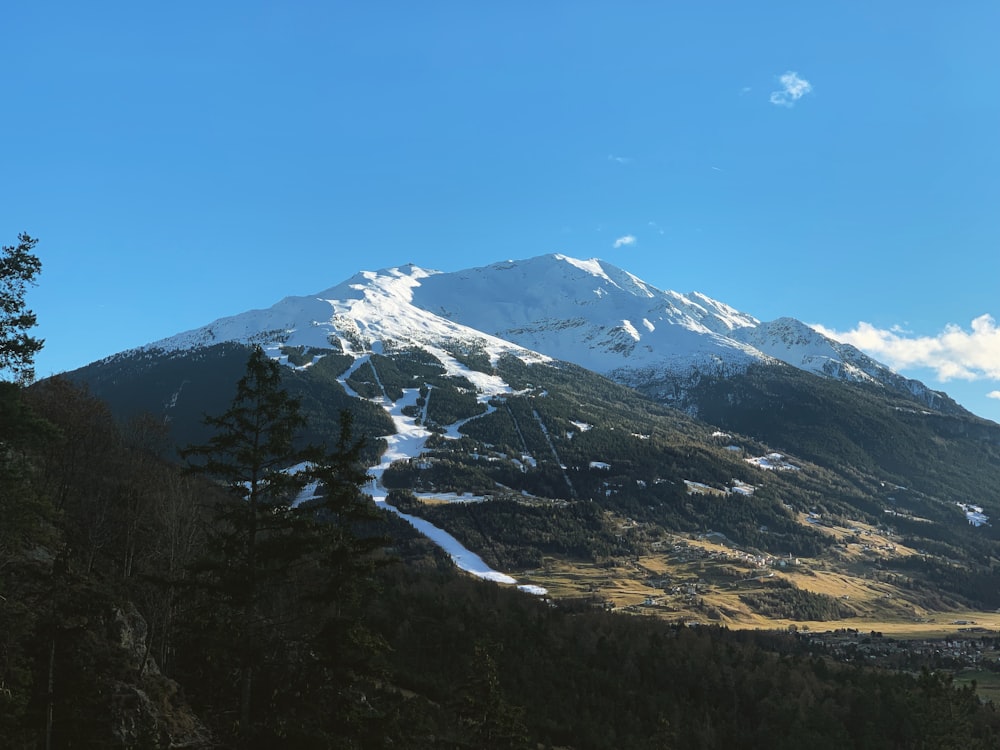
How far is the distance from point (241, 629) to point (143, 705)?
1250 cm

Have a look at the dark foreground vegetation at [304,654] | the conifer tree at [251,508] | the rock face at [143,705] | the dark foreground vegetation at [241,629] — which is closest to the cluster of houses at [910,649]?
the dark foreground vegetation at [304,654]

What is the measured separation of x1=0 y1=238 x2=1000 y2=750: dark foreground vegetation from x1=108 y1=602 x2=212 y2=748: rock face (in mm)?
106

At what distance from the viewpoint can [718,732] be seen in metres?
98.6

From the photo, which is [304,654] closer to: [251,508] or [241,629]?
[241,629]

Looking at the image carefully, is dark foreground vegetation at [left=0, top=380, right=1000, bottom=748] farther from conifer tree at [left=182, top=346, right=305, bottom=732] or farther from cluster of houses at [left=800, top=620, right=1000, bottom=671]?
cluster of houses at [left=800, top=620, right=1000, bottom=671]

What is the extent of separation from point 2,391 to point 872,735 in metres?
103

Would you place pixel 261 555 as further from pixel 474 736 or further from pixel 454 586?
pixel 454 586

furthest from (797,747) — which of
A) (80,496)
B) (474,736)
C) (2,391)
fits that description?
(2,391)

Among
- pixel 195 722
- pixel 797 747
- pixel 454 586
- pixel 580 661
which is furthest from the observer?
pixel 454 586

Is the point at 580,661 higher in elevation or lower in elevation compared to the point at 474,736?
lower

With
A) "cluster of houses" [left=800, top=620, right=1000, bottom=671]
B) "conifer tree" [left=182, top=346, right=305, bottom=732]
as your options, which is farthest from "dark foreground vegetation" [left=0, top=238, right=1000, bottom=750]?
"cluster of houses" [left=800, top=620, right=1000, bottom=671]

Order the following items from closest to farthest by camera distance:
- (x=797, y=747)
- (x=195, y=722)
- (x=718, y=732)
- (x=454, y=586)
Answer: (x=195, y=722) → (x=797, y=747) → (x=718, y=732) → (x=454, y=586)

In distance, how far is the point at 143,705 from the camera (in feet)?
117

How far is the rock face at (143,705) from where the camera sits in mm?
34312
